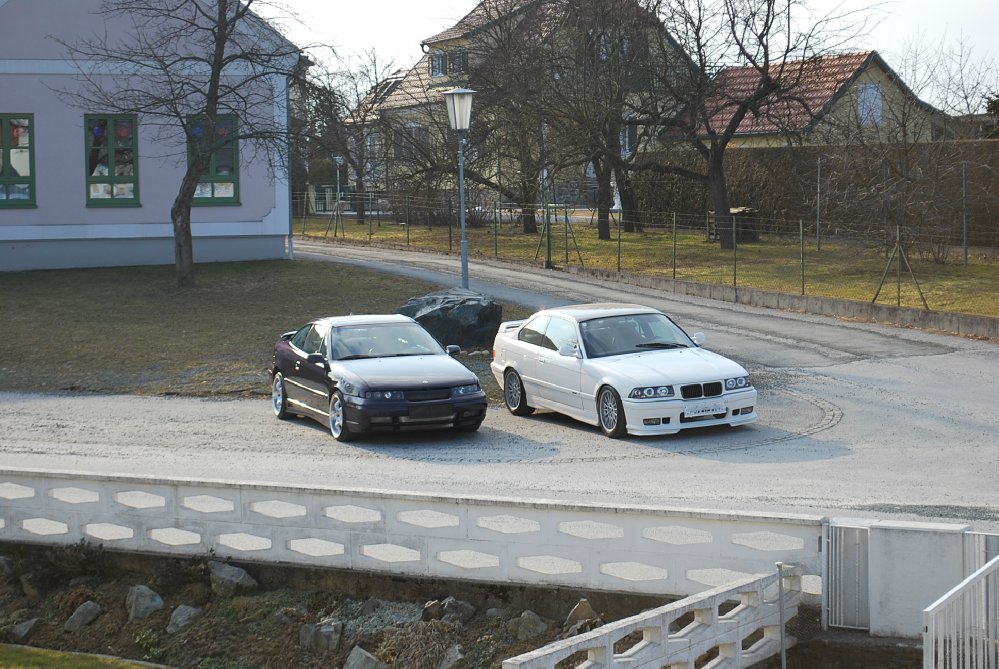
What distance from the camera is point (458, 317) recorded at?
20547mm

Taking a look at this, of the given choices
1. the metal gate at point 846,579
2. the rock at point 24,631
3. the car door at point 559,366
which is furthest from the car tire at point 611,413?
the rock at point 24,631

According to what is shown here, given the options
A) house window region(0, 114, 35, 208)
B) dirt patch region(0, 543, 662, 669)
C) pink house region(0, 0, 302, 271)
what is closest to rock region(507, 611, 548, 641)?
dirt patch region(0, 543, 662, 669)

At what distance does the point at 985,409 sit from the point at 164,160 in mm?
22277

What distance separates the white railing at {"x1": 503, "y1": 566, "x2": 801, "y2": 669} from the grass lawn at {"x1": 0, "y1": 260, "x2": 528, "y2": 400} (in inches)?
385

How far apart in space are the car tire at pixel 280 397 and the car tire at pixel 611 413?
4441mm

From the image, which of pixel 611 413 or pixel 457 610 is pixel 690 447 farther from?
pixel 457 610

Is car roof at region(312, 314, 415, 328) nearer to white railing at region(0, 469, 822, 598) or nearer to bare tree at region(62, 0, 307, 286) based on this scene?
white railing at region(0, 469, 822, 598)

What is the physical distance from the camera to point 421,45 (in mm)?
61219

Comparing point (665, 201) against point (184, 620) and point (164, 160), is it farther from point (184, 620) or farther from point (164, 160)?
point (184, 620)

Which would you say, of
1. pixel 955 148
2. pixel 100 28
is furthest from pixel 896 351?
pixel 100 28

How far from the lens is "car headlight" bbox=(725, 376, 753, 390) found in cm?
1462

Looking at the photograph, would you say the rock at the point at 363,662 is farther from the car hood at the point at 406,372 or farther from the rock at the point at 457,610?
the car hood at the point at 406,372

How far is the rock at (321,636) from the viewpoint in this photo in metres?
9.81

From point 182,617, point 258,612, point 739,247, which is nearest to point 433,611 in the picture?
point 258,612
